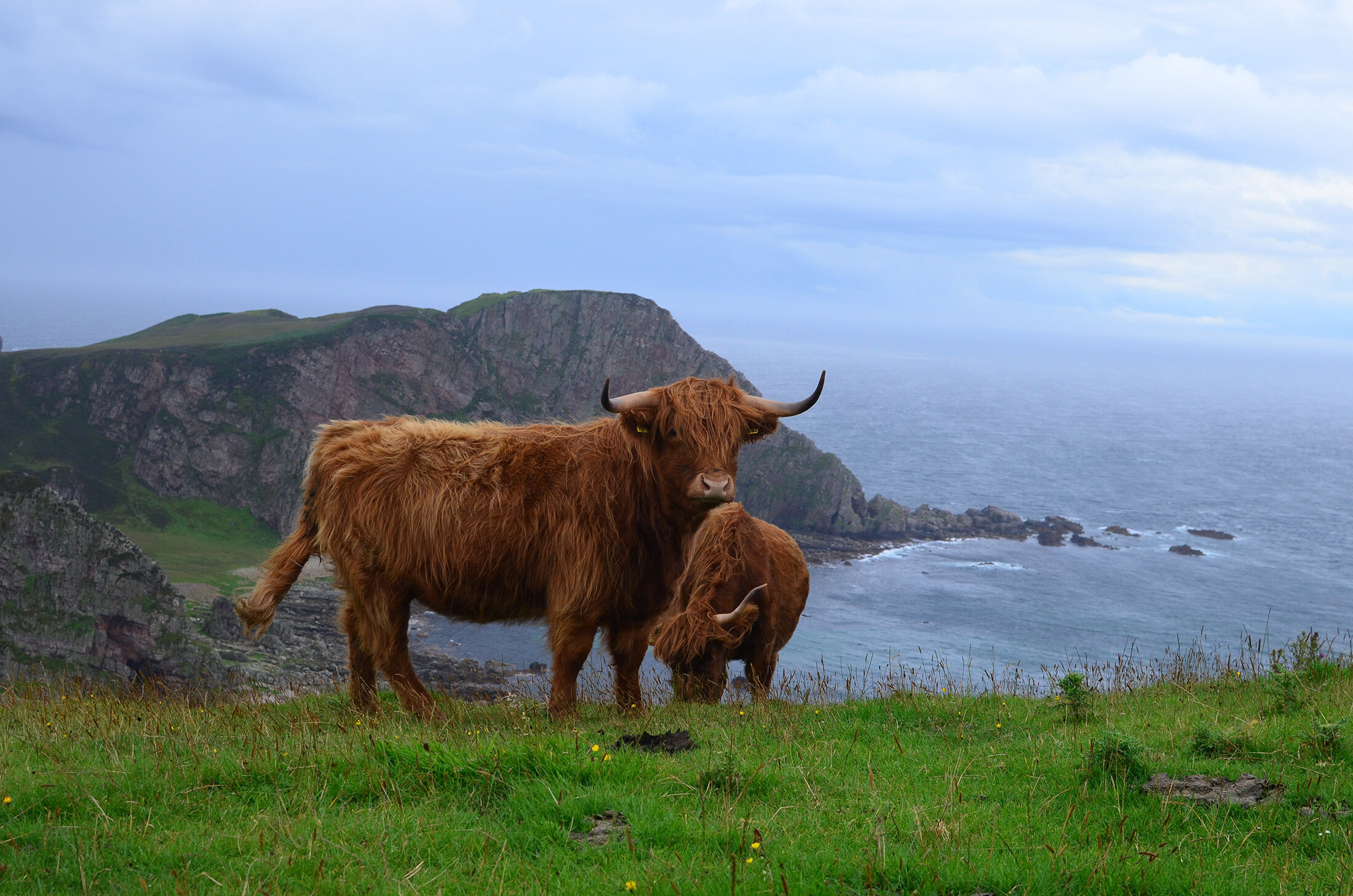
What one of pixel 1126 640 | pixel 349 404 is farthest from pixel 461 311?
pixel 1126 640

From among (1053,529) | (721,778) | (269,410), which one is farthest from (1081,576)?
(269,410)

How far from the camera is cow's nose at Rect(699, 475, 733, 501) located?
22.3ft

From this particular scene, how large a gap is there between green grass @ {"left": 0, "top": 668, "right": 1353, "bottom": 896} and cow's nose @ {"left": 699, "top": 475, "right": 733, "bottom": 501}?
1673 millimetres

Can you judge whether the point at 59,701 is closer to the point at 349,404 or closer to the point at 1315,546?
the point at 1315,546

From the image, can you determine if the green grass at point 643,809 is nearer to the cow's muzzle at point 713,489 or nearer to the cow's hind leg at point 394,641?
the cow's hind leg at point 394,641

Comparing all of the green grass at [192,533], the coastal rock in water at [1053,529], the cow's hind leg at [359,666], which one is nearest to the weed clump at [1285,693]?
the cow's hind leg at [359,666]

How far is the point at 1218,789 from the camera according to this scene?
16.5 feet

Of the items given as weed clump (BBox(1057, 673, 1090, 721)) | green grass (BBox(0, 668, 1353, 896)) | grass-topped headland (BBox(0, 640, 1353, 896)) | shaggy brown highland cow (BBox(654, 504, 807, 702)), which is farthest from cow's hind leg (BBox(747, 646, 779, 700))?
green grass (BBox(0, 668, 1353, 896))

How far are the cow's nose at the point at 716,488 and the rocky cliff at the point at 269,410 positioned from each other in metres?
107

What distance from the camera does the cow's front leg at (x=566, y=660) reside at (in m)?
7.34

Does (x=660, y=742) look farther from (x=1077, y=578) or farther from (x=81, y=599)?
(x=1077, y=578)

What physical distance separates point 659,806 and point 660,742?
4.96 ft

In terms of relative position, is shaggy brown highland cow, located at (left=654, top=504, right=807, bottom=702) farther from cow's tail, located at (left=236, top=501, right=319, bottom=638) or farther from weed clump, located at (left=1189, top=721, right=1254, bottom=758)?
weed clump, located at (left=1189, top=721, right=1254, bottom=758)

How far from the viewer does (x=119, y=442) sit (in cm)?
13388
